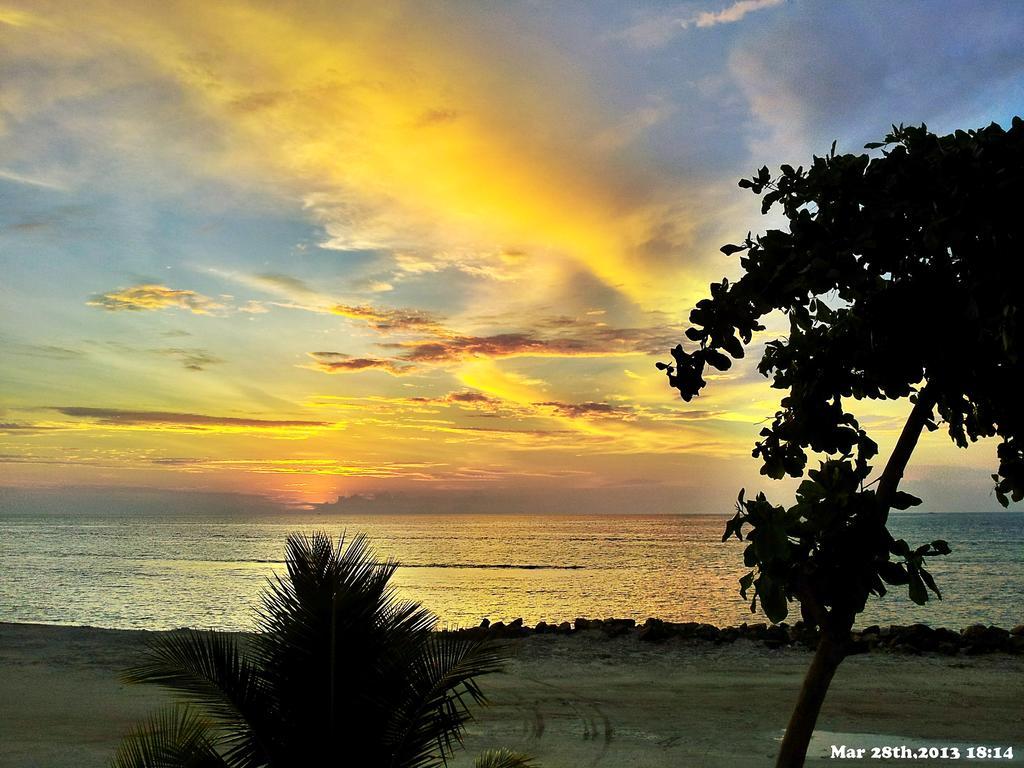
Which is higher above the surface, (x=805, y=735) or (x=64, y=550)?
(x=805, y=735)

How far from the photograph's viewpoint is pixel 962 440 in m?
5.18

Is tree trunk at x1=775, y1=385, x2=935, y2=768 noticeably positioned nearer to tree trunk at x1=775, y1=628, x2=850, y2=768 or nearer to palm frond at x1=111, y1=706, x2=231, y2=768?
tree trunk at x1=775, y1=628, x2=850, y2=768

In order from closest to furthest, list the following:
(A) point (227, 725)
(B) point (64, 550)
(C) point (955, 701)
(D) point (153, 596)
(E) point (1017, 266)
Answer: (E) point (1017, 266) < (A) point (227, 725) < (C) point (955, 701) < (D) point (153, 596) < (B) point (64, 550)

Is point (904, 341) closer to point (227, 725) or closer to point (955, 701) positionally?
point (227, 725)

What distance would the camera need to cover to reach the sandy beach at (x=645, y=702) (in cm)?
1083

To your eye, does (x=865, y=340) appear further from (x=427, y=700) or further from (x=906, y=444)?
(x=427, y=700)

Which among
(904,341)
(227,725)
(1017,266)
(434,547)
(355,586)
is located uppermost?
(1017,266)

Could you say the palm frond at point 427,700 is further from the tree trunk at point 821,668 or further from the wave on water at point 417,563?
the wave on water at point 417,563

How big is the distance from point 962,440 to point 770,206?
2.00m

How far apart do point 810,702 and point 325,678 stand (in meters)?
2.84

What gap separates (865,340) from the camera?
4.53m

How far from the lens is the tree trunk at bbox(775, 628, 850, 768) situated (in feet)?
→ 14.1

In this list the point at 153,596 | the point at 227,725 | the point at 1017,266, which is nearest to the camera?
the point at 1017,266

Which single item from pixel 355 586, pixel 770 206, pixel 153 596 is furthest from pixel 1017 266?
pixel 153 596
